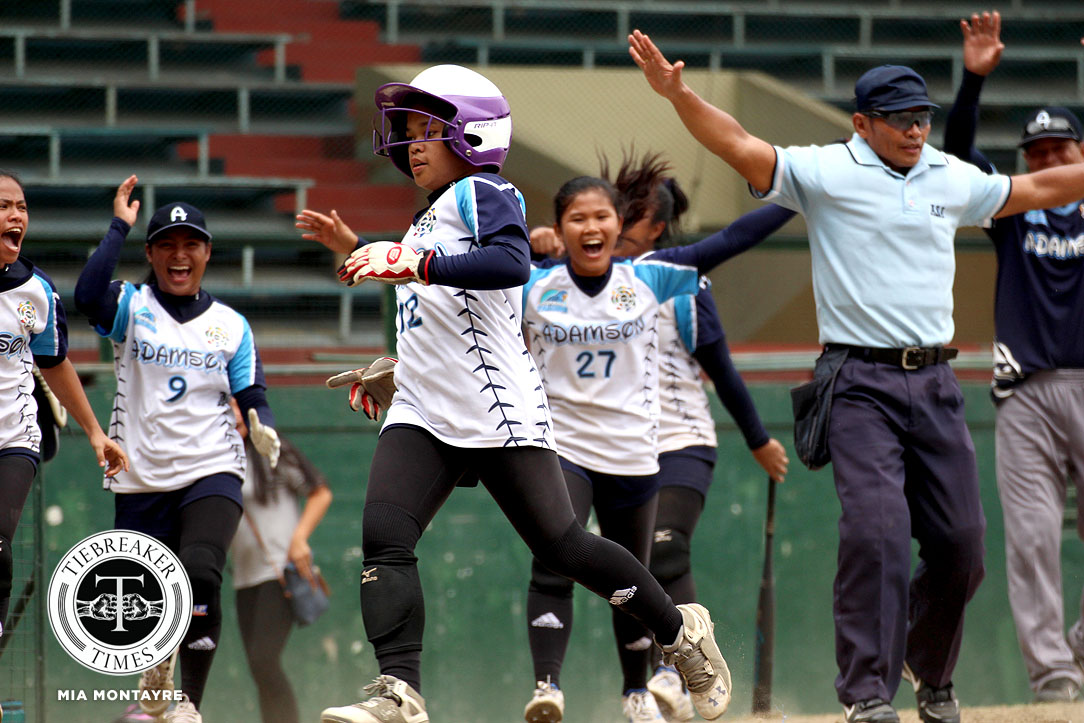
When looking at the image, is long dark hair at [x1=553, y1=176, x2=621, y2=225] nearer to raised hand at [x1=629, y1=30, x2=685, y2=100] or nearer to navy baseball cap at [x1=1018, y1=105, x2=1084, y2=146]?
raised hand at [x1=629, y1=30, x2=685, y2=100]

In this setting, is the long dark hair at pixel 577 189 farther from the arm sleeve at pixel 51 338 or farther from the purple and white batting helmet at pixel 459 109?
the arm sleeve at pixel 51 338

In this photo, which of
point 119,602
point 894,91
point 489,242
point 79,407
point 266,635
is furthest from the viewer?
point 266,635

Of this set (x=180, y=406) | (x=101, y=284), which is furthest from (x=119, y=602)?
(x=101, y=284)

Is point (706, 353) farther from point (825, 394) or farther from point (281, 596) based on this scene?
point (281, 596)

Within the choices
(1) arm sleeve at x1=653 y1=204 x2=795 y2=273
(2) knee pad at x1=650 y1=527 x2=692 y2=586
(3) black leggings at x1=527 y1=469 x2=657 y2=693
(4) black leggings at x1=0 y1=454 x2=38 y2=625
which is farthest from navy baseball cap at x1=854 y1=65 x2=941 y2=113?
(4) black leggings at x1=0 y1=454 x2=38 y2=625

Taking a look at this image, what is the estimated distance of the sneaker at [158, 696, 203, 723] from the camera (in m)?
4.39

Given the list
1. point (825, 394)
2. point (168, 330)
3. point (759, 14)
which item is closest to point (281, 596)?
point (168, 330)

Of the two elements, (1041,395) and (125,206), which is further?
(1041,395)

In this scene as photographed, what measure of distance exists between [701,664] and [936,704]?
880 mm

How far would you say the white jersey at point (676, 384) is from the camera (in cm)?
495

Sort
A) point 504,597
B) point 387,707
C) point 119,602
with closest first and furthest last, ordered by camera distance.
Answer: point 387,707, point 119,602, point 504,597

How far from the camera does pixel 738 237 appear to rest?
439 cm

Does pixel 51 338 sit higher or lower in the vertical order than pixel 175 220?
lower

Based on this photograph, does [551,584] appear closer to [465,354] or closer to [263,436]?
[263,436]
